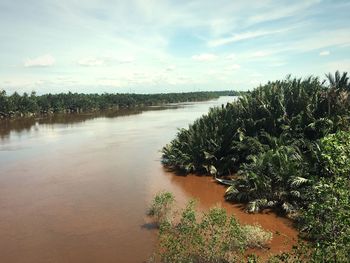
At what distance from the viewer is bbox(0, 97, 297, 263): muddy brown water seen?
484 inches

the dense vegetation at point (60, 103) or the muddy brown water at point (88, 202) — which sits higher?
the dense vegetation at point (60, 103)

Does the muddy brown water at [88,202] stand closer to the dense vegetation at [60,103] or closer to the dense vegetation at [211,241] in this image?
the dense vegetation at [211,241]

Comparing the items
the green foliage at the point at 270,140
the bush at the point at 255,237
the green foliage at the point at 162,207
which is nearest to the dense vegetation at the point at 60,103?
the green foliage at the point at 270,140

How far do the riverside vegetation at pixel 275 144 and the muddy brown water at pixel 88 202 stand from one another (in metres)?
0.98

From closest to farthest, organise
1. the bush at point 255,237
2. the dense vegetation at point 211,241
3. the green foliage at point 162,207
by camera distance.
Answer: the dense vegetation at point 211,241 < the bush at point 255,237 < the green foliage at point 162,207

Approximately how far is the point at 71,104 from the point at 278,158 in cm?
7379

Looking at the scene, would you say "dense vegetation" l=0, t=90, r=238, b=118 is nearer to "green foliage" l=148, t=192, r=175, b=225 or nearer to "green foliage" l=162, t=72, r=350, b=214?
"green foliage" l=162, t=72, r=350, b=214

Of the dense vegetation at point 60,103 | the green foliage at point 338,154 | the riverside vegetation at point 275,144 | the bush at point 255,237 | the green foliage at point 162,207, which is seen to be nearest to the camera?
the green foliage at point 338,154

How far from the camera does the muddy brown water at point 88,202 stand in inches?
484

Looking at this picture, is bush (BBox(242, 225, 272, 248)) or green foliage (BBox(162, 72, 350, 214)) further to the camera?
green foliage (BBox(162, 72, 350, 214))

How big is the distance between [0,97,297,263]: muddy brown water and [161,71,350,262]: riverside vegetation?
980mm

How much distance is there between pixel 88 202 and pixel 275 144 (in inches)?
384

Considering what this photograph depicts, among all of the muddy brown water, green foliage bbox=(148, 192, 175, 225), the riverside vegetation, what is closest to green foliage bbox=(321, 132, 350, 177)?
the riverside vegetation

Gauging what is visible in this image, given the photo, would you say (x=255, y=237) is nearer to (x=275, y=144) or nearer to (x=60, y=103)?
(x=275, y=144)
